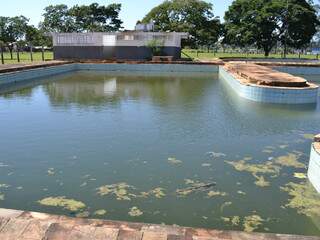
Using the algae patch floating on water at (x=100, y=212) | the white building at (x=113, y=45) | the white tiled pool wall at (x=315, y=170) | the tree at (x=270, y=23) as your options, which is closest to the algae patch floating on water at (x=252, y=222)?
the white tiled pool wall at (x=315, y=170)

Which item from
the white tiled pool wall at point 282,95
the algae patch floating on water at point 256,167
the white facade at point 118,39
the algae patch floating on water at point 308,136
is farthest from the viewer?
the white facade at point 118,39

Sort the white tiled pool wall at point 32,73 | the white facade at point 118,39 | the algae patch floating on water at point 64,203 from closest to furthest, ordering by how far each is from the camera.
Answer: the algae patch floating on water at point 64,203
the white tiled pool wall at point 32,73
the white facade at point 118,39

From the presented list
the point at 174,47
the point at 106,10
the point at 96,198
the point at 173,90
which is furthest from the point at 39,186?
the point at 106,10

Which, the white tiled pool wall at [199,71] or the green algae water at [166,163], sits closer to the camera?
the green algae water at [166,163]

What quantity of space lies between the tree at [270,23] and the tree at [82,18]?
59.4ft

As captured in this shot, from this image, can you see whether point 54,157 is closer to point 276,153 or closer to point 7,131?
point 7,131

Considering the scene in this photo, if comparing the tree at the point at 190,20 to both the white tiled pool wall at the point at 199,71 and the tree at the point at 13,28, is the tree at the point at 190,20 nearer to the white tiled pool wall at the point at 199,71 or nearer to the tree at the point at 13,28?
the white tiled pool wall at the point at 199,71

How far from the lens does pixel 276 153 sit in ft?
18.1

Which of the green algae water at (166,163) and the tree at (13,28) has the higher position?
the tree at (13,28)

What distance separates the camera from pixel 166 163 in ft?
16.3

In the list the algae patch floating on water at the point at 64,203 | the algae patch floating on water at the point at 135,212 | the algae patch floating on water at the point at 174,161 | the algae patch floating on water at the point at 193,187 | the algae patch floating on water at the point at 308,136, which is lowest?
the algae patch floating on water at the point at 135,212

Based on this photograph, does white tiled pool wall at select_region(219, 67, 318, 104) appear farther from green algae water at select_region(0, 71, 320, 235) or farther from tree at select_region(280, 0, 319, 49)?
tree at select_region(280, 0, 319, 49)

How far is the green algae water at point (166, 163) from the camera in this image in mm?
3656

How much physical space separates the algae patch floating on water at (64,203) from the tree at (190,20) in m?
31.6
